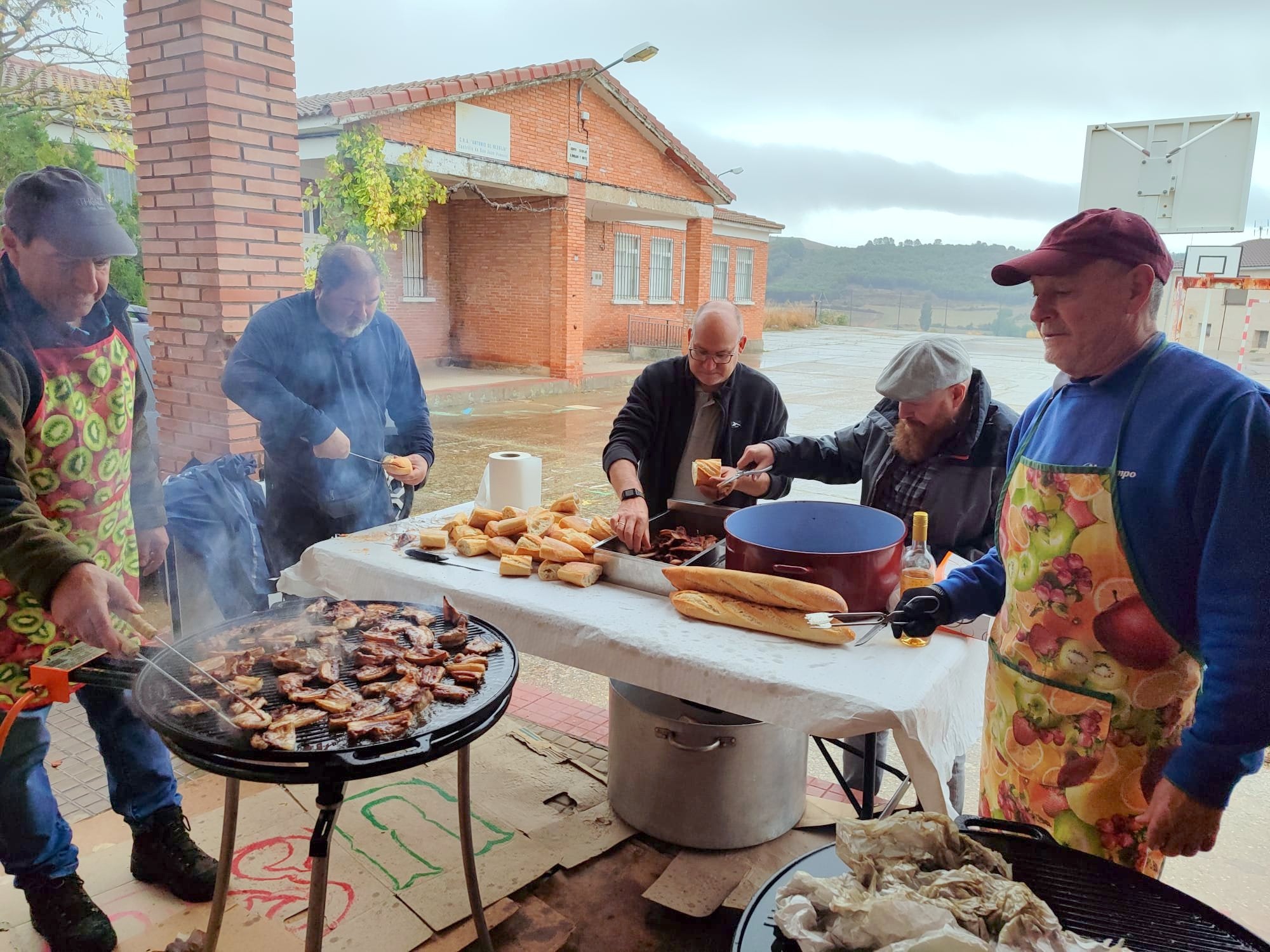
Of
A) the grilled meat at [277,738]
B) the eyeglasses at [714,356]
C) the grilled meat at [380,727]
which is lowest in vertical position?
the grilled meat at [380,727]

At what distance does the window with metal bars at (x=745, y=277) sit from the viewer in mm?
24453

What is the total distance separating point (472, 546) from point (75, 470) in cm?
126

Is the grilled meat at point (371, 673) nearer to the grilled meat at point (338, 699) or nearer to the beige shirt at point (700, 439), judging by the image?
the grilled meat at point (338, 699)

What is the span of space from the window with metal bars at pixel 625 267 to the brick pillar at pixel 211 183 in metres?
16.2

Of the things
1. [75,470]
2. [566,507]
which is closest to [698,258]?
[566,507]

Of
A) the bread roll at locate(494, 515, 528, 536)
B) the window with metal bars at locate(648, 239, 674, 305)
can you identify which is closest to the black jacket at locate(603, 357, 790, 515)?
the bread roll at locate(494, 515, 528, 536)

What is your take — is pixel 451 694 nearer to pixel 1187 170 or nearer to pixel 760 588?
pixel 760 588

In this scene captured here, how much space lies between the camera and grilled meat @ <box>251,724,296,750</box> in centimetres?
164

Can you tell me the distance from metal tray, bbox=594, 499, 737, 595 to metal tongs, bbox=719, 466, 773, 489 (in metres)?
0.10

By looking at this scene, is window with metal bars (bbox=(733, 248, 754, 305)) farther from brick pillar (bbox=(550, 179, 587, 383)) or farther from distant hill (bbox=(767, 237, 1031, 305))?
brick pillar (bbox=(550, 179, 587, 383))

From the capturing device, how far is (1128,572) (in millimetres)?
1631

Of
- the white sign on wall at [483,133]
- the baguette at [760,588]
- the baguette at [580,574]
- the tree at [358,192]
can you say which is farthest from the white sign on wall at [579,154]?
the baguette at [760,588]

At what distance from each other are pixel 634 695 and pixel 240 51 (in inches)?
171

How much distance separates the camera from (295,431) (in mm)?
3410
